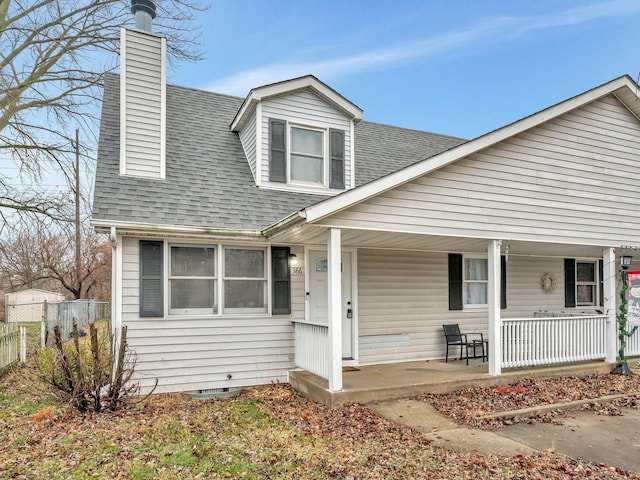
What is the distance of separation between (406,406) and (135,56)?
7705 mm

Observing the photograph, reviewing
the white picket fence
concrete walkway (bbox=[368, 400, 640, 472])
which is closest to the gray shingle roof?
concrete walkway (bbox=[368, 400, 640, 472])

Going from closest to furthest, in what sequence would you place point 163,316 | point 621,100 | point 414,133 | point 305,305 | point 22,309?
1. point 163,316
2. point 305,305
3. point 621,100
4. point 414,133
5. point 22,309

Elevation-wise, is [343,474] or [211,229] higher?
[211,229]

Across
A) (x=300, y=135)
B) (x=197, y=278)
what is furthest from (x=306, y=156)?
(x=197, y=278)

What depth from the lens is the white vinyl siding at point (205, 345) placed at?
21.6 feet

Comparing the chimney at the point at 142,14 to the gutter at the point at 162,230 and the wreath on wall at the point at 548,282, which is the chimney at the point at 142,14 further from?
the wreath on wall at the point at 548,282

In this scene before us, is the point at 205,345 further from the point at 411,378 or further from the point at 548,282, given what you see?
the point at 548,282

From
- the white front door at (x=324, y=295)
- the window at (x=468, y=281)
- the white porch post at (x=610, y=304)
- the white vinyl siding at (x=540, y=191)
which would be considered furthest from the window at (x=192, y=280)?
the white porch post at (x=610, y=304)

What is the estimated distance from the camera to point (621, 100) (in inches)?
333

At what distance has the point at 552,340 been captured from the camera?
775cm

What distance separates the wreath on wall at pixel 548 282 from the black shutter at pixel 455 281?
2.58m

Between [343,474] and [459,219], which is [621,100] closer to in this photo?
[459,219]

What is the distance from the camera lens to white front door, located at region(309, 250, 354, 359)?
25.9ft

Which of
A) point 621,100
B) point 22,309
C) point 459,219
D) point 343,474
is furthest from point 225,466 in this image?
point 22,309
